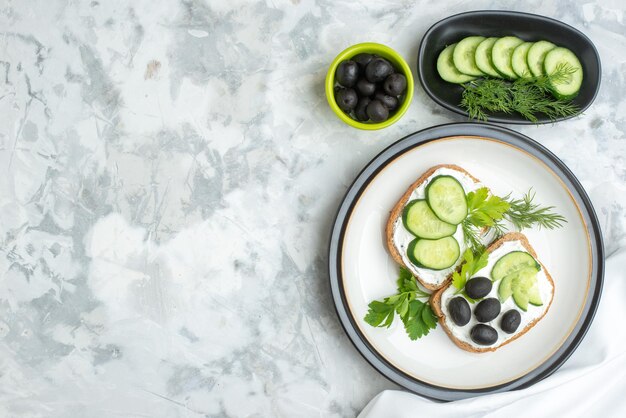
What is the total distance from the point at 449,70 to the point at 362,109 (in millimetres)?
352

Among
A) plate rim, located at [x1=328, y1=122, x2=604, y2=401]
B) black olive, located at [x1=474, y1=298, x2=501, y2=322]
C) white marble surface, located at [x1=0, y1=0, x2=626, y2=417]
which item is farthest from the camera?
white marble surface, located at [x1=0, y1=0, x2=626, y2=417]

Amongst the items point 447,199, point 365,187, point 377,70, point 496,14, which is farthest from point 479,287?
point 496,14

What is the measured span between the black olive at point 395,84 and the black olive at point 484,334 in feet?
2.68

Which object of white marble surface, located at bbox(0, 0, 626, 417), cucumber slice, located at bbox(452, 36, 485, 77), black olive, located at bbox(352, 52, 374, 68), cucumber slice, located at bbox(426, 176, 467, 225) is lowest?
white marble surface, located at bbox(0, 0, 626, 417)

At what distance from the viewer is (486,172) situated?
205 cm

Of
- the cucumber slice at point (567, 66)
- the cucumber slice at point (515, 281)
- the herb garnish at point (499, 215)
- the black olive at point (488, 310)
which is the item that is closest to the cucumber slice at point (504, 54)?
the cucumber slice at point (567, 66)

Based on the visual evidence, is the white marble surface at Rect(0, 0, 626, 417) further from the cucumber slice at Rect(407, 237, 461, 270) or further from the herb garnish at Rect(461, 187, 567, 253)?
the cucumber slice at Rect(407, 237, 461, 270)

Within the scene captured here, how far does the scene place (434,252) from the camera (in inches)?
75.0

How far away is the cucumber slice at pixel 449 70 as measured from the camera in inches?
78.4

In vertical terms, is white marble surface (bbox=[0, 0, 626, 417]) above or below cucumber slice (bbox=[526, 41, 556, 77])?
below

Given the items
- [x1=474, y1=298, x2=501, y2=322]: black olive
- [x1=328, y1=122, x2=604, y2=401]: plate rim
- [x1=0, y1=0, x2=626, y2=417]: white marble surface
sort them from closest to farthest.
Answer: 1. [x1=474, y1=298, x2=501, y2=322]: black olive
2. [x1=328, y1=122, x2=604, y2=401]: plate rim
3. [x1=0, y1=0, x2=626, y2=417]: white marble surface

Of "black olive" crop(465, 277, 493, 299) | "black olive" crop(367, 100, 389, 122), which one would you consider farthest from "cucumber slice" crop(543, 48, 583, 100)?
"black olive" crop(465, 277, 493, 299)

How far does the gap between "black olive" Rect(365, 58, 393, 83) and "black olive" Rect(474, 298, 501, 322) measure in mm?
810

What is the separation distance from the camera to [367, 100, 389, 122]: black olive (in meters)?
1.88
